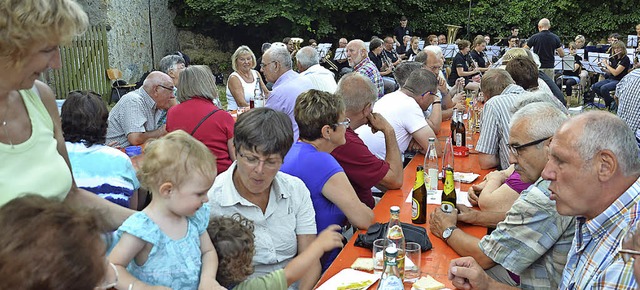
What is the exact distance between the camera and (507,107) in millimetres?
4203

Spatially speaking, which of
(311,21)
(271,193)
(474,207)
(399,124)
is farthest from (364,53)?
(311,21)

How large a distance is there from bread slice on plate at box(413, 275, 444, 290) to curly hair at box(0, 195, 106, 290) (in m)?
1.49

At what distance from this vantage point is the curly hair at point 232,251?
211 centimetres

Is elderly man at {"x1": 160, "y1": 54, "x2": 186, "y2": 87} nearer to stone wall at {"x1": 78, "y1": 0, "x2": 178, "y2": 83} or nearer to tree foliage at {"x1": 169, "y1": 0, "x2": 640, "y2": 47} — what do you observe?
stone wall at {"x1": 78, "y1": 0, "x2": 178, "y2": 83}

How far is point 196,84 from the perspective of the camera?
14.2 ft

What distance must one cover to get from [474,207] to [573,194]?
139 cm

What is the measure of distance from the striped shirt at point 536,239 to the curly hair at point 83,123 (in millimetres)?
2150

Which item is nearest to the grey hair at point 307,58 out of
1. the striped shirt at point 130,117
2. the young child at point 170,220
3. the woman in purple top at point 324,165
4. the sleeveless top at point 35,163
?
the striped shirt at point 130,117

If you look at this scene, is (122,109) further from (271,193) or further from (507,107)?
(507,107)

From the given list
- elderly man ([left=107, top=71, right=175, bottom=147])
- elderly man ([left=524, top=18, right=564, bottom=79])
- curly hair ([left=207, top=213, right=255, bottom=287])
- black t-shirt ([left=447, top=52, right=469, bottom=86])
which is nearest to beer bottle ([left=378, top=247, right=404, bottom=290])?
curly hair ([left=207, top=213, right=255, bottom=287])

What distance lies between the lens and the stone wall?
12281 millimetres

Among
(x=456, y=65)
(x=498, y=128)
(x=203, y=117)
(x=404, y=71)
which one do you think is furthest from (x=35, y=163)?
(x=456, y=65)

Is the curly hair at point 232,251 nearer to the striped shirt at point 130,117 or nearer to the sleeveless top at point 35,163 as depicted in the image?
the sleeveless top at point 35,163

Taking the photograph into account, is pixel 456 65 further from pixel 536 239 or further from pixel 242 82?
pixel 536 239
